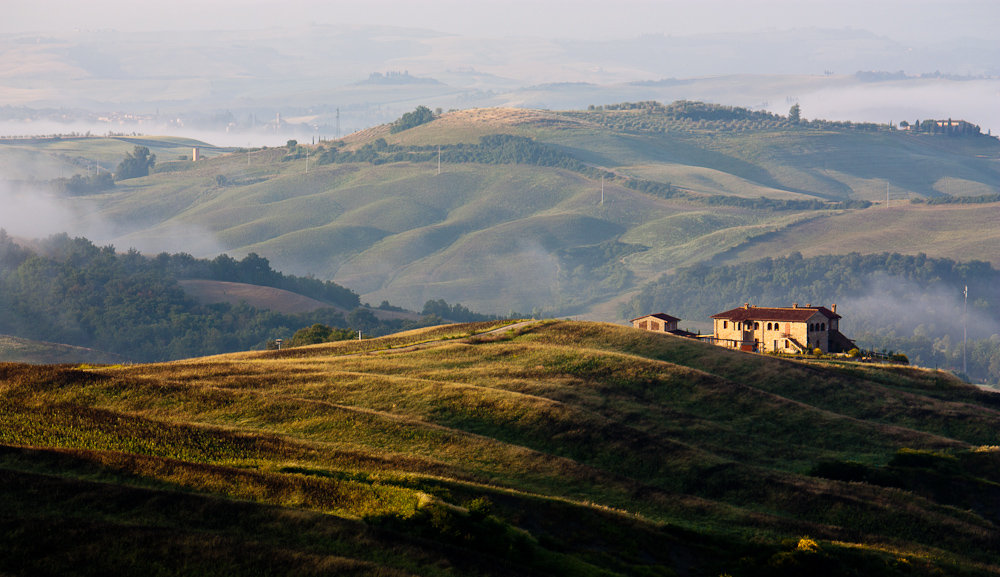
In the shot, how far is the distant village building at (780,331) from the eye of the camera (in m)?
114

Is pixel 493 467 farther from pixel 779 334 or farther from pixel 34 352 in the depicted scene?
pixel 34 352

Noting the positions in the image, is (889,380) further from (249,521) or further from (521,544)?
(249,521)

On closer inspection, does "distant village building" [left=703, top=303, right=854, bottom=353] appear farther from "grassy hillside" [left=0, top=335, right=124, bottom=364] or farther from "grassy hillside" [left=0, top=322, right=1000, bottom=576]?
"grassy hillside" [left=0, top=335, right=124, bottom=364]

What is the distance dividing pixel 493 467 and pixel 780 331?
74.6 m

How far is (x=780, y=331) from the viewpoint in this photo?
115688 mm

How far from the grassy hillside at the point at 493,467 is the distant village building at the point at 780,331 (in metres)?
28.4

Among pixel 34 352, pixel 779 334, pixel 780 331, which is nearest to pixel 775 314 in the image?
pixel 780 331

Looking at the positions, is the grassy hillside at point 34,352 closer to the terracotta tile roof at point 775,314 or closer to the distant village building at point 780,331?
the distant village building at point 780,331

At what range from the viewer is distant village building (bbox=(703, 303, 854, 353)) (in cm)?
11394

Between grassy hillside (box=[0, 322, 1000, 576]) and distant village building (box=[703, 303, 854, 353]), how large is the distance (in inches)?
1118

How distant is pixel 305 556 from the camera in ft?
103

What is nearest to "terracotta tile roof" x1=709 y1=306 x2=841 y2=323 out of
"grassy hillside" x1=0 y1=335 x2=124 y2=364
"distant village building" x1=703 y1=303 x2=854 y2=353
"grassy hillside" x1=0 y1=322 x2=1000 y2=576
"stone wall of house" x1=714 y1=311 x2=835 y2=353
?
"distant village building" x1=703 y1=303 x2=854 y2=353

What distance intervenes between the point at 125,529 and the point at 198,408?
23.4m

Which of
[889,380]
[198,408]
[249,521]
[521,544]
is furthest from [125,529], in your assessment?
[889,380]
